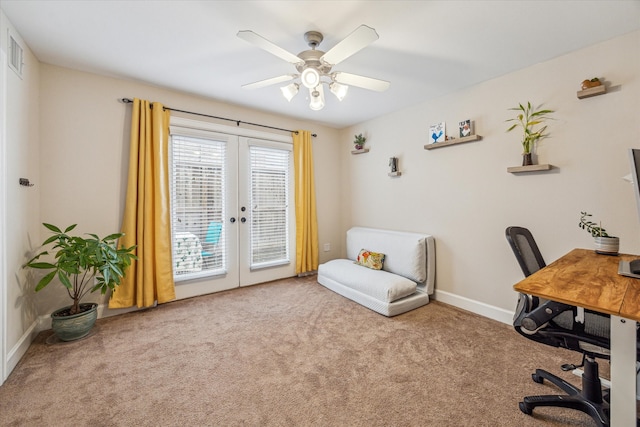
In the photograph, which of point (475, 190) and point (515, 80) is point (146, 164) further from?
point (515, 80)

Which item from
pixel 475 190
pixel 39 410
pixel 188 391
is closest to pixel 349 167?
pixel 475 190

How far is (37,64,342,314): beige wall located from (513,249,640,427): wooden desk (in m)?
3.51

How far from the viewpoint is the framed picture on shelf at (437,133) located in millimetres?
3062

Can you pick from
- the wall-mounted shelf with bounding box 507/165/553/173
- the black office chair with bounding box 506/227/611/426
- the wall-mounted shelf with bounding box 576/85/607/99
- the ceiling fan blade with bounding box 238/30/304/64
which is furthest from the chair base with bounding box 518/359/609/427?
the ceiling fan blade with bounding box 238/30/304/64

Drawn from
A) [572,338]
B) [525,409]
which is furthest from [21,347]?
[572,338]

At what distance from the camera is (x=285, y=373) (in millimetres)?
1832

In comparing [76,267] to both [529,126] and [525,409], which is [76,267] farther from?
[529,126]

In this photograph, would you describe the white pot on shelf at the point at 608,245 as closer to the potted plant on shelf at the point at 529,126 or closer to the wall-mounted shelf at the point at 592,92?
the potted plant on shelf at the point at 529,126

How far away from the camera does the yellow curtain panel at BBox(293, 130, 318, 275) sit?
4.00 metres

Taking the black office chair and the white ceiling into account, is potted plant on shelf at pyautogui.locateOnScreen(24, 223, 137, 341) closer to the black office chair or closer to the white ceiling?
the white ceiling

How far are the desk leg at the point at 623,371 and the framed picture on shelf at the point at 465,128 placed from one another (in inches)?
88.8

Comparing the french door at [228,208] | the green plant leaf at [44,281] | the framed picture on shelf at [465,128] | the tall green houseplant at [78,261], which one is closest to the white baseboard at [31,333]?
the tall green houseplant at [78,261]

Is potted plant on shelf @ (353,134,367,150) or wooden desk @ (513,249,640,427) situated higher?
potted plant on shelf @ (353,134,367,150)

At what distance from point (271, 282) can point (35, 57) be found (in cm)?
335
